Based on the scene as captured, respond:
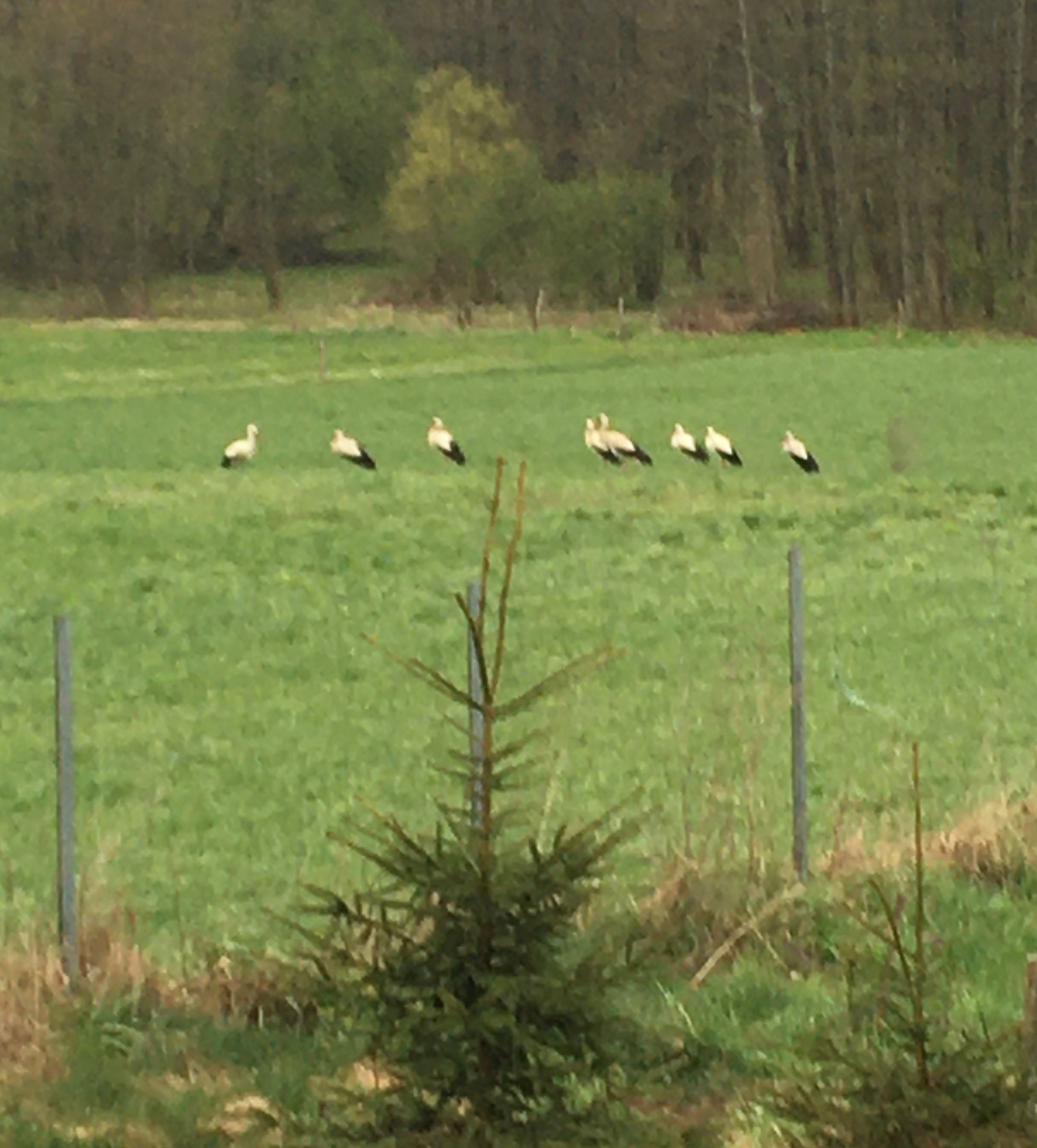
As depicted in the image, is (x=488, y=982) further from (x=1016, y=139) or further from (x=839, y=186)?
(x=839, y=186)

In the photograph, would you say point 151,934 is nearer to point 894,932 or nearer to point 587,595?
point 894,932

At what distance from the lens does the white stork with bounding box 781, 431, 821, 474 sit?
90.9ft

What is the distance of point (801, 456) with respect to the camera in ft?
90.9

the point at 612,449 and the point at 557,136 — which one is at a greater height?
the point at 557,136

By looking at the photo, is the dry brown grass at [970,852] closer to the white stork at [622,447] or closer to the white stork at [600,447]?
the white stork at [622,447]

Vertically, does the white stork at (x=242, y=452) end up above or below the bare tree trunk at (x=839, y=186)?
below

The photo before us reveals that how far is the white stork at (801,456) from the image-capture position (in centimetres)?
2770

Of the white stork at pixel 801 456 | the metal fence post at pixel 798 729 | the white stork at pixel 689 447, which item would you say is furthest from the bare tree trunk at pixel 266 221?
the metal fence post at pixel 798 729

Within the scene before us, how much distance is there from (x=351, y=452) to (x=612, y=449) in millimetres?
3312

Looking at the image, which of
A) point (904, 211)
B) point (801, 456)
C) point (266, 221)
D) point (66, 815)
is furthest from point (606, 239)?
point (66, 815)

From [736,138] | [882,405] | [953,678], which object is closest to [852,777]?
[953,678]

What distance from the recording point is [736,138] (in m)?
73.2

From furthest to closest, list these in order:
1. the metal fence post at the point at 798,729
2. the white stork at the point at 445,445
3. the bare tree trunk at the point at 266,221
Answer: the bare tree trunk at the point at 266,221
the white stork at the point at 445,445
the metal fence post at the point at 798,729

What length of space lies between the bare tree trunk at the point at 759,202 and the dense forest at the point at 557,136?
15 centimetres
